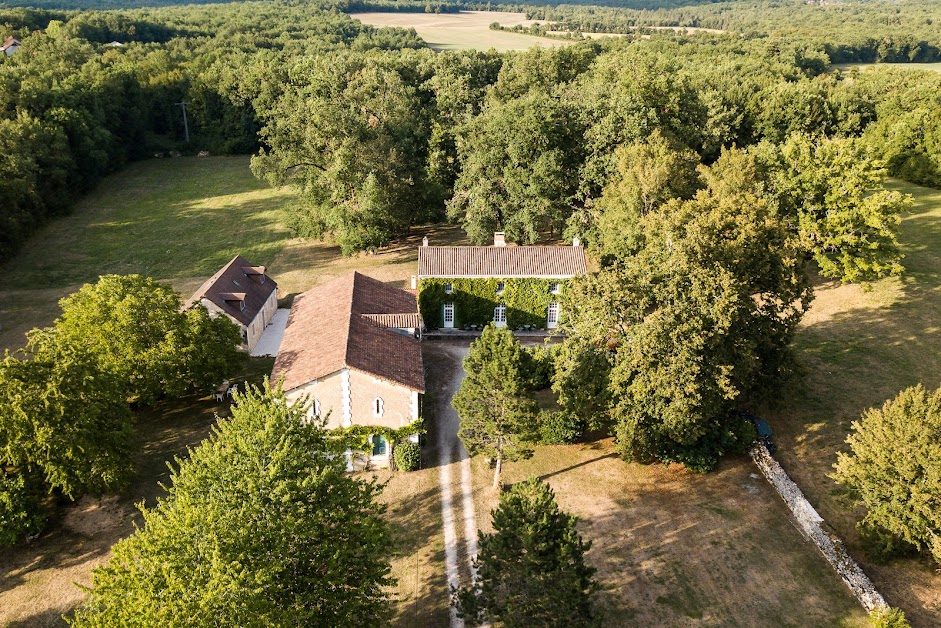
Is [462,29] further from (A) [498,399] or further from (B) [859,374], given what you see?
(A) [498,399]

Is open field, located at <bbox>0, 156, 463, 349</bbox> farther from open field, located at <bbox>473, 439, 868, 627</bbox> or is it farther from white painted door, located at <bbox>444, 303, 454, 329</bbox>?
open field, located at <bbox>473, 439, 868, 627</bbox>

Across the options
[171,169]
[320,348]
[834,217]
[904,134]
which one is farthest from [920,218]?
[171,169]

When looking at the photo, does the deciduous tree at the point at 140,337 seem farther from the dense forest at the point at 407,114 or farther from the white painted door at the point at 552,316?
the white painted door at the point at 552,316

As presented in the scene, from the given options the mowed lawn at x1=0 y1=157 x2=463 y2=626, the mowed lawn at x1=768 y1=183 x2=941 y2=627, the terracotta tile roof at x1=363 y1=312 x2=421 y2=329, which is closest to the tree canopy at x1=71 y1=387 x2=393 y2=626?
the mowed lawn at x1=0 y1=157 x2=463 y2=626

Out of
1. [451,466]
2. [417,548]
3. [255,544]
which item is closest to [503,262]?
[451,466]

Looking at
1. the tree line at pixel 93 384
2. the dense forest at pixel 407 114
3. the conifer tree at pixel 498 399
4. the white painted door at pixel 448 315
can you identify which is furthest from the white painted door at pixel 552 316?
the tree line at pixel 93 384

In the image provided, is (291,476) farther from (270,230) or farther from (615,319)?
(270,230)
